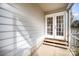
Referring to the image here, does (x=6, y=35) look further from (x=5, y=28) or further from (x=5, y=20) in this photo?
(x=5, y=20)

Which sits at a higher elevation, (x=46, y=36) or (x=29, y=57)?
(x=46, y=36)

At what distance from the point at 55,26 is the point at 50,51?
41cm

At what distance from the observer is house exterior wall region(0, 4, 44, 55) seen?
1.66m

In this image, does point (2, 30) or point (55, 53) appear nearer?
point (2, 30)

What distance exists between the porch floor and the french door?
0.18m

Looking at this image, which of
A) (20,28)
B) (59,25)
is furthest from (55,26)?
(20,28)

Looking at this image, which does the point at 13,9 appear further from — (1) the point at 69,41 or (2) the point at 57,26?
(1) the point at 69,41

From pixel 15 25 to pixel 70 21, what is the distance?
87 centimetres

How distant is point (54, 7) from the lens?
1.75 metres

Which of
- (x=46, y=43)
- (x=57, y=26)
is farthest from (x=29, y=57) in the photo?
(x=57, y=26)

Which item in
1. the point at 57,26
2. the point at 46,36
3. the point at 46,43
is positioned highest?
the point at 57,26

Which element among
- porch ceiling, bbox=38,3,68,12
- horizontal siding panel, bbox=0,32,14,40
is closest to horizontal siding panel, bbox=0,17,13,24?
horizontal siding panel, bbox=0,32,14,40

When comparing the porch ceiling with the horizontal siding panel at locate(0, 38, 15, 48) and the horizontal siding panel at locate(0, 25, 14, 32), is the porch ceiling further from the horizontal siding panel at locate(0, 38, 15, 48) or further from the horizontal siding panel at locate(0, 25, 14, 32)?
the horizontal siding panel at locate(0, 38, 15, 48)

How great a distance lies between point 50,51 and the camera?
1777 millimetres
